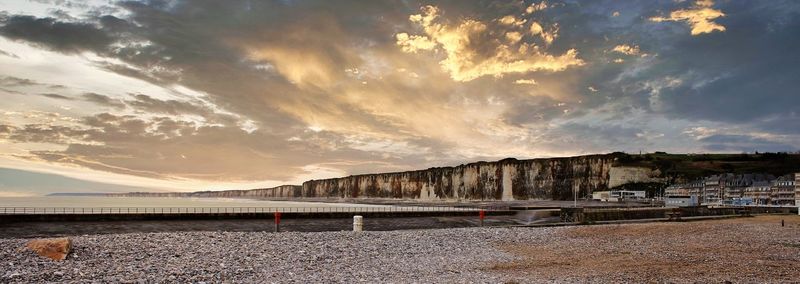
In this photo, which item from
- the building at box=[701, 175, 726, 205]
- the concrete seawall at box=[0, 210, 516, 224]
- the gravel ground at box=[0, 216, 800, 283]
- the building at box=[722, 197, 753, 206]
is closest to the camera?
the gravel ground at box=[0, 216, 800, 283]

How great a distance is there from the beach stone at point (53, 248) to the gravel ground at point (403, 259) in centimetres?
29

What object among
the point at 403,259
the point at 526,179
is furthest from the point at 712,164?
the point at 403,259

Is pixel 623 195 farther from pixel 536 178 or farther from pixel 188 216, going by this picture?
pixel 188 216

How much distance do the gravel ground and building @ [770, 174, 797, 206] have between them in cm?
8956

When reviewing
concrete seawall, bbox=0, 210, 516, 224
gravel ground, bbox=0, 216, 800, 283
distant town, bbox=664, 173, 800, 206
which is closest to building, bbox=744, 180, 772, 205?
distant town, bbox=664, 173, 800, 206

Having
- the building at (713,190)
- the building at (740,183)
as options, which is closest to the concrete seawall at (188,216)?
the building at (713,190)

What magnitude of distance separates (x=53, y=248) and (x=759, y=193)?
4987 inches

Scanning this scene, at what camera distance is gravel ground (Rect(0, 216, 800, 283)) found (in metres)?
16.1

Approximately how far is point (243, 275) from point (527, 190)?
138m

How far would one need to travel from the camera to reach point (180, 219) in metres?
37.2

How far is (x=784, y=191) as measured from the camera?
341 ft

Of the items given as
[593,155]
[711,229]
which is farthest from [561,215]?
[593,155]

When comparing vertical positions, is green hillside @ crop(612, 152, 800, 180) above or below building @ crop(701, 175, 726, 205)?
above

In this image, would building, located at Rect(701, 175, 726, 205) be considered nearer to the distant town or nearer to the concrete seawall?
the distant town
